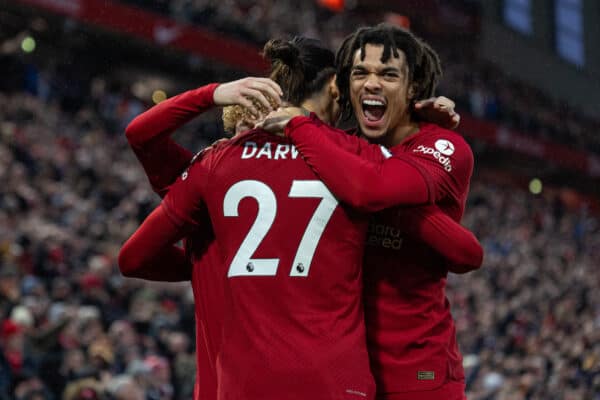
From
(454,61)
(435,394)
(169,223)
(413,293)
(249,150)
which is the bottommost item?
(454,61)

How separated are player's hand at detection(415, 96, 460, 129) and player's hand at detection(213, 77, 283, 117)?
2.12ft

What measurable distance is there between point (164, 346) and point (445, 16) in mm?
21576

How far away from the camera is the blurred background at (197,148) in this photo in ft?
25.7

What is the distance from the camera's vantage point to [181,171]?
320 cm

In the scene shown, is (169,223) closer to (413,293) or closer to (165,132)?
(165,132)

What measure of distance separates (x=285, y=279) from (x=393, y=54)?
3.21 feet

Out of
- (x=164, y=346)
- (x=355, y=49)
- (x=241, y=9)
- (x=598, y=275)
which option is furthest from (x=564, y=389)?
(x=241, y=9)

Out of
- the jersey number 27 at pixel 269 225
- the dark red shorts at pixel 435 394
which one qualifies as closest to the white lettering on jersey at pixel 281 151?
the jersey number 27 at pixel 269 225

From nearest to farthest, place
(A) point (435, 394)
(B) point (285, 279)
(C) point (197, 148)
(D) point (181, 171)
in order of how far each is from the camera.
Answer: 1. (B) point (285, 279)
2. (A) point (435, 394)
3. (D) point (181, 171)
4. (C) point (197, 148)

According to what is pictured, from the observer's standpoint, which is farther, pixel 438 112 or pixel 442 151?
pixel 438 112

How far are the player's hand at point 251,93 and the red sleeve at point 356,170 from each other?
111 millimetres

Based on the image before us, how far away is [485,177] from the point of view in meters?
27.6

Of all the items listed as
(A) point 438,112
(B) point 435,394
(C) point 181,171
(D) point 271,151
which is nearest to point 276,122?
(D) point 271,151

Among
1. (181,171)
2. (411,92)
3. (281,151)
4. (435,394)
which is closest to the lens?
(281,151)
